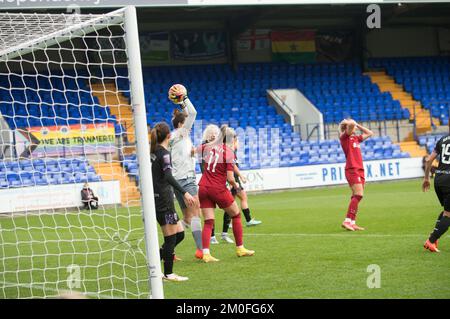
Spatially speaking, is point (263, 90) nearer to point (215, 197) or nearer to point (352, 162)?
point (352, 162)

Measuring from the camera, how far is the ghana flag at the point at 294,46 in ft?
115

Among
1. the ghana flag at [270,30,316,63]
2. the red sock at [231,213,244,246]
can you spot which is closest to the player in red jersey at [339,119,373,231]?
the red sock at [231,213,244,246]

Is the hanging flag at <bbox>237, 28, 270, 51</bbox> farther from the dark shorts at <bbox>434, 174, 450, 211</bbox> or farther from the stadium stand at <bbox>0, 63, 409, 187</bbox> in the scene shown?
the dark shorts at <bbox>434, 174, 450, 211</bbox>

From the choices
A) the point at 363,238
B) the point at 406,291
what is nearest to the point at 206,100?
the point at 363,238

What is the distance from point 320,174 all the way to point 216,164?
669 inches

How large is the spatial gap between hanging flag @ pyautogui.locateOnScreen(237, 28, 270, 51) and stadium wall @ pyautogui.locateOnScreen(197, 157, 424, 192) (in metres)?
9.75

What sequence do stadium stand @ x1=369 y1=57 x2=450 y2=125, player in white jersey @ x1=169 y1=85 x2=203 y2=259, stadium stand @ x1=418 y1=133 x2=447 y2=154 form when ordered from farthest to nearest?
stadium stand @ x1=369 y1=57 x2=450 y2=125 → stadium stand @ x1=418 y1=133 x2=447 y2=154 → player in white jersey @ x1=169 y1=85 x2=203 y2=259

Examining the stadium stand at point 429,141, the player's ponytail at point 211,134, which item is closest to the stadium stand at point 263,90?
the stadium stand at point 429,141

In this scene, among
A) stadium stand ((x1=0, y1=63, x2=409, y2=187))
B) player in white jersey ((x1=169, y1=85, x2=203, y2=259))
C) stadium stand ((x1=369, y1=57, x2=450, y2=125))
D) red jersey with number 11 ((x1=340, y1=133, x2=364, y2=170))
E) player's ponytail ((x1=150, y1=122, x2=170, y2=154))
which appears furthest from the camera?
stadium stand ((x1=369, y1=57, x2=450, y2=125))

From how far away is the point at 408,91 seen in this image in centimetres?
3519

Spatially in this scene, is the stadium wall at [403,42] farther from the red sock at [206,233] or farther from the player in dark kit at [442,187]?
the red sock at [206,233]

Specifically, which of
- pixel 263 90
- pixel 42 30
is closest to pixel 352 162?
pixel 42 30

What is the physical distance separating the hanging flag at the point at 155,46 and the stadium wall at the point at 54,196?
10983 millimetres

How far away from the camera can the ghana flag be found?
115 ft
